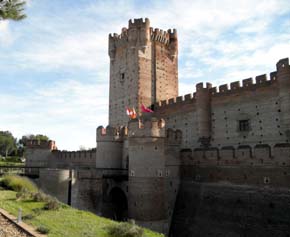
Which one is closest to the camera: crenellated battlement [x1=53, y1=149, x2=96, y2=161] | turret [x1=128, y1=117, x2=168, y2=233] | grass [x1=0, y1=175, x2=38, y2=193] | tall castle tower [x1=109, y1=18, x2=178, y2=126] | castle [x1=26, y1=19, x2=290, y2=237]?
castle [x1=26, y1=19, x2=290, y2=237]

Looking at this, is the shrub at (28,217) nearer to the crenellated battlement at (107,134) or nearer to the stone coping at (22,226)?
the stone coping at (22,226)

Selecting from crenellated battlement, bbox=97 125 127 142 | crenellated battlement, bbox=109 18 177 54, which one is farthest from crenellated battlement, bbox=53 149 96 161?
crenellated battlement, bbox=109 18 177 54

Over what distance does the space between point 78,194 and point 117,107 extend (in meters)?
13.4

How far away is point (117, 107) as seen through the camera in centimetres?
3066

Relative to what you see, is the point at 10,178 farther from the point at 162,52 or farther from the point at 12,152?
the point at 12,152

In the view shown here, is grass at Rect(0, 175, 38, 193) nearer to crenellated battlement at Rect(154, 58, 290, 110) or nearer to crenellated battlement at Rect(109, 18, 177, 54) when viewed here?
crenellated battlement at Rect(154, 58, 290, 110)

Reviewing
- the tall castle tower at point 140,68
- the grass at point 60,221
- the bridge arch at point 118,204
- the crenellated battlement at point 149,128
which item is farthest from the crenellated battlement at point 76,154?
the grass at point 60,221

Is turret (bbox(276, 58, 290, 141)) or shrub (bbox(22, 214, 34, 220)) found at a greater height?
turret (bbox(276, 58, 290, 141))

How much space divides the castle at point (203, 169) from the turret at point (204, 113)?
0.08 metres

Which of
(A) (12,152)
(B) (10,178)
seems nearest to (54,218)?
(B) (10,178)

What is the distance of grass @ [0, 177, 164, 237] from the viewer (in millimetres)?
8750

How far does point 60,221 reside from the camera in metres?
9.93

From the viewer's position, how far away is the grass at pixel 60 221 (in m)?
8.75

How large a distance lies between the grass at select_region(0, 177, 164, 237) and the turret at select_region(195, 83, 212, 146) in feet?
41.1
